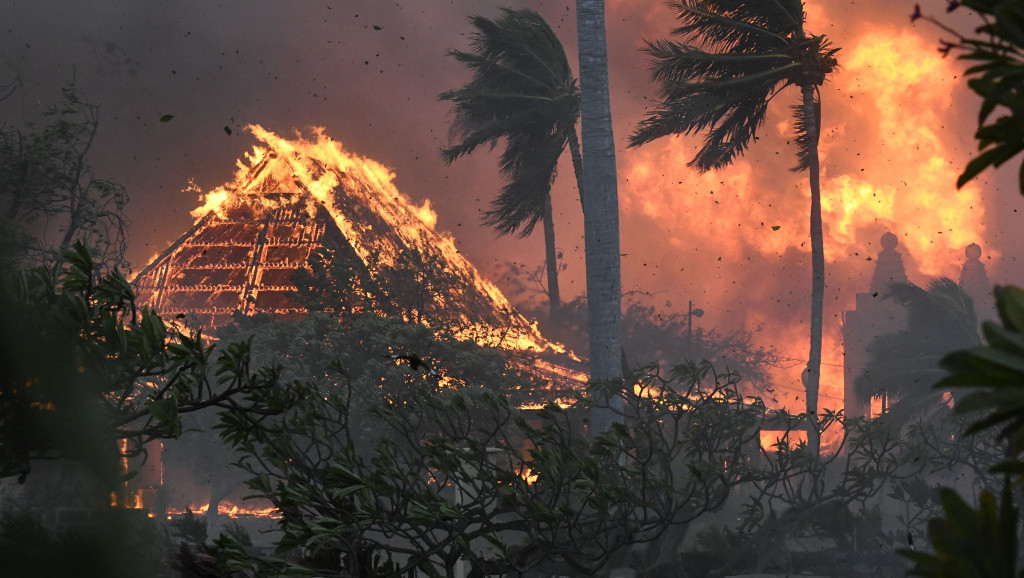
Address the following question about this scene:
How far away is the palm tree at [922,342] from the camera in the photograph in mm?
25781

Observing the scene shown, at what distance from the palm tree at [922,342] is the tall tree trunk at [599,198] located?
13059 millimetres

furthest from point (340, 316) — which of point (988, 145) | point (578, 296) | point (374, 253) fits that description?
point (578, 296)

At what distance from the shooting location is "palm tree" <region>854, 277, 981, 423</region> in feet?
84.6

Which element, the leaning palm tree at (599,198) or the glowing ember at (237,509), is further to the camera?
the glowing ember at (237,509)

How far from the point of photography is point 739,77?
2073 centimetres

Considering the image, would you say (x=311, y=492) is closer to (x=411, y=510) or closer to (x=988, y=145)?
(x=411, y=510)

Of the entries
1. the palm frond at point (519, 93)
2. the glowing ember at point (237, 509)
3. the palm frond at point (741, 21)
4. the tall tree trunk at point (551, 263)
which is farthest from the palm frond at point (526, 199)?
the glowing ember at point (237, 509)

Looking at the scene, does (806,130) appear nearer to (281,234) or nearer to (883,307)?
(281,234)

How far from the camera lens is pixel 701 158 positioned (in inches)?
872

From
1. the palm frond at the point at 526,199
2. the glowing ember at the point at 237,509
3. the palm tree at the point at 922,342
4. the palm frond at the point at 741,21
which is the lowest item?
the glowing ember at the point at 237,509

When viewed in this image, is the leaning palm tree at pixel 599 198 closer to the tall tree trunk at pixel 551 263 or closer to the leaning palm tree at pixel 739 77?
the leaning palm tree at pixel 739 77

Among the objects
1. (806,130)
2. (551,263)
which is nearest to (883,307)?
(551,263)

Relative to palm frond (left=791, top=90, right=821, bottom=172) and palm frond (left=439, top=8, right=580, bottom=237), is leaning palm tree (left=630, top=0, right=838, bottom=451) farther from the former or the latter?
palm frond (left=439, top=8, right=580, bottom=237)

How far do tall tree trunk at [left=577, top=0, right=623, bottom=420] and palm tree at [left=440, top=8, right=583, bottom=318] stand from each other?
9.25m
